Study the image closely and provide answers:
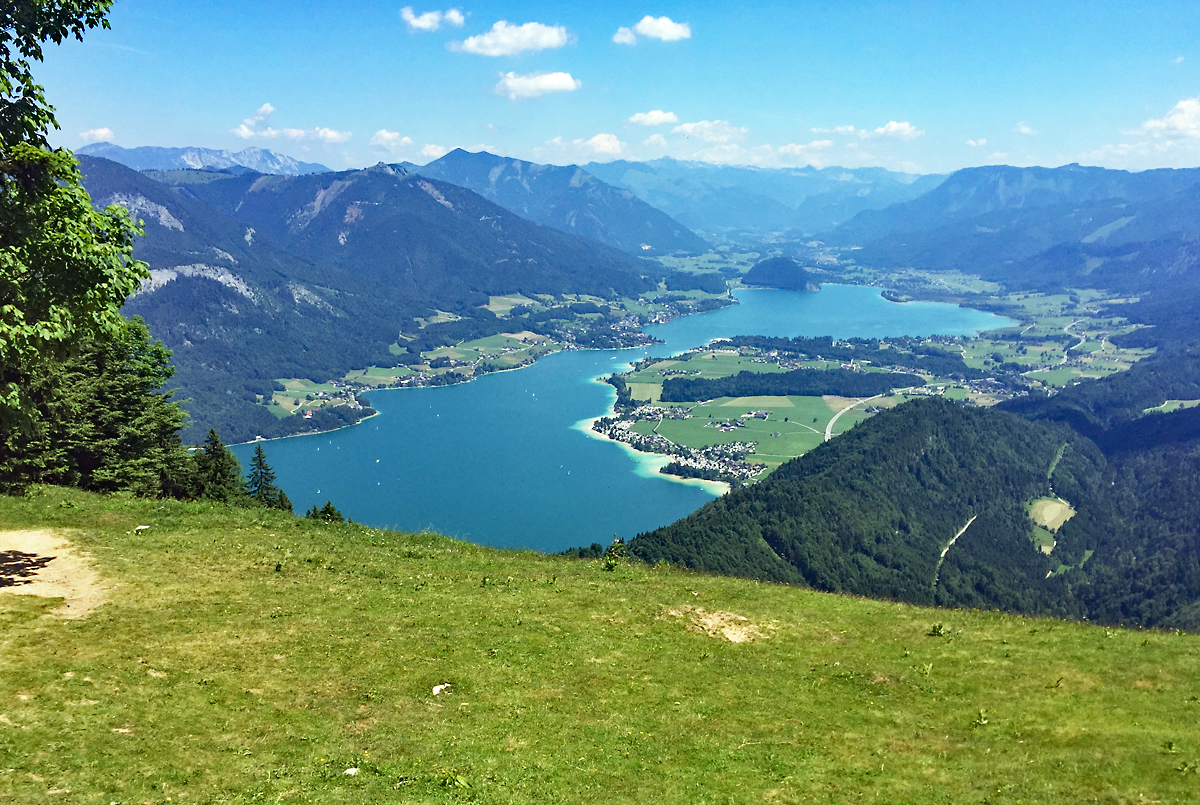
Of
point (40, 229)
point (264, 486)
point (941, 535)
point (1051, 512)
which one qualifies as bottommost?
point (1051, 512)

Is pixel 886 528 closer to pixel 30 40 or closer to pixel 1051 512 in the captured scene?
pixel 1051 512

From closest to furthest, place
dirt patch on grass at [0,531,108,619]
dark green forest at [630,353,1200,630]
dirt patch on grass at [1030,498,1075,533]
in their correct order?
dirt patch on grass at [0,531,108,619] → dark green forest at [630,353,1200,630] → dirt patch on grass at [1030,498,1075,533]

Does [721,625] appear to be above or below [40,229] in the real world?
below

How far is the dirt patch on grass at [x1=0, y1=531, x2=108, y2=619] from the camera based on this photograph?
2212 centimetres

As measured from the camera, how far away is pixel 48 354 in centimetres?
2130

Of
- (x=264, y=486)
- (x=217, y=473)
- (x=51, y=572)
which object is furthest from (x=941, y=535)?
(x=51, y=572)

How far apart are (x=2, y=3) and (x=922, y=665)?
100 ft

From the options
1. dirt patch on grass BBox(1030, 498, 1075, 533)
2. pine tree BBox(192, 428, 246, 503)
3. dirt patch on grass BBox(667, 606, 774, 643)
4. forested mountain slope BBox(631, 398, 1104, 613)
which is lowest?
dirt patch on grass BBox(1030, 498, 1075, 533)

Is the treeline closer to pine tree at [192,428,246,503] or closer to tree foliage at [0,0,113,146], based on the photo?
pine tree at [192,428,246,503]

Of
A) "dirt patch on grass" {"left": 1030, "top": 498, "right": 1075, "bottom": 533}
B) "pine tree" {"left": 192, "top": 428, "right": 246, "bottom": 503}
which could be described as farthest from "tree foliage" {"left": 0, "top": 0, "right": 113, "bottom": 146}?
"dirt patch on grass" {"left": 1030, "top": 498, "right": 1075, "bottom": 533}

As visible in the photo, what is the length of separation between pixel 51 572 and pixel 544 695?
1695 cm

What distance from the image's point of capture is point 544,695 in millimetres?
19547

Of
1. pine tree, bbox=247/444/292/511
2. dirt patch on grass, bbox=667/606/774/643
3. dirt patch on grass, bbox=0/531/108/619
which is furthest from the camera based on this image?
pine tree, bbox=247/444/292/511

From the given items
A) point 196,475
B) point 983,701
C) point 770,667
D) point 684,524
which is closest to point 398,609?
point 770,667
